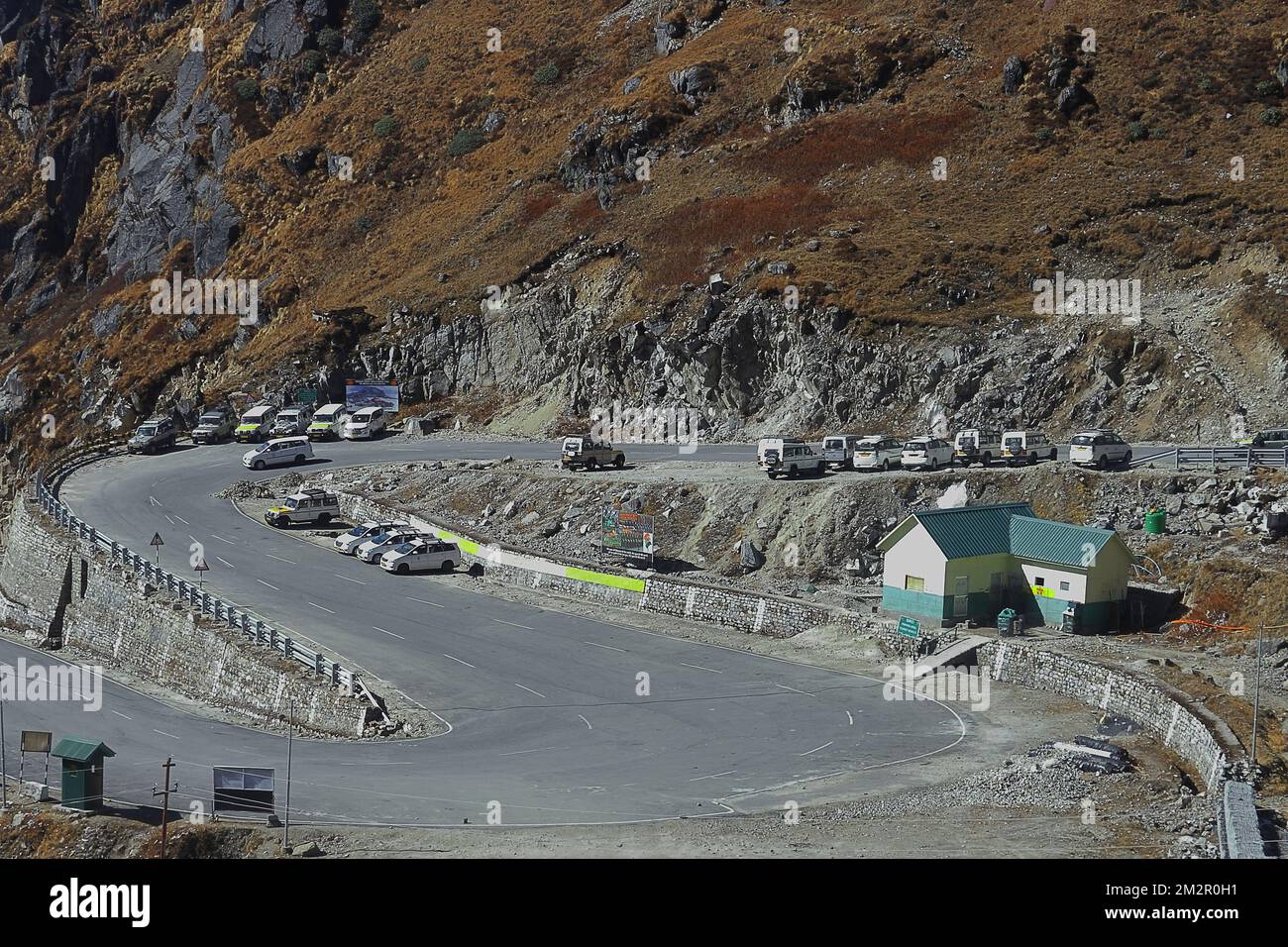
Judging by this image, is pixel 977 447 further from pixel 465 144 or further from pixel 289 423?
pixel 465 144

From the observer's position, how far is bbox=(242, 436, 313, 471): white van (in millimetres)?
65562

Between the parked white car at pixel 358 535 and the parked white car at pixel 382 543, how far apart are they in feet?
0.84

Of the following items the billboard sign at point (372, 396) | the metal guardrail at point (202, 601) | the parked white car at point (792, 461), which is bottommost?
the metal guardrail at point (202, 601)

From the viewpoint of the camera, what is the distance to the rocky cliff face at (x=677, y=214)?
65.8 metres

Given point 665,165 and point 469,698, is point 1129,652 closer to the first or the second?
point 469,698

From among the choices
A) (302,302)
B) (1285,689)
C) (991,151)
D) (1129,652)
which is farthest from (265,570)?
(991,151)

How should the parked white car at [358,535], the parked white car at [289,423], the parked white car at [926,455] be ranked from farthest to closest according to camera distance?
the parked white car at [289,423], the parked white car at [926,455], the parked white car at [358,535]

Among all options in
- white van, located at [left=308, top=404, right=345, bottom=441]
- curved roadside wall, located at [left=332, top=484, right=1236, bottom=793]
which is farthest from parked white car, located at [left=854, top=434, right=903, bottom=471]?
white van, located at [left=308, top=404, right=345, bottom=441]

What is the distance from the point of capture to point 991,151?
A: 80.9 m

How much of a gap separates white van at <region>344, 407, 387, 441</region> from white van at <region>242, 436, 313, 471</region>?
642 cm

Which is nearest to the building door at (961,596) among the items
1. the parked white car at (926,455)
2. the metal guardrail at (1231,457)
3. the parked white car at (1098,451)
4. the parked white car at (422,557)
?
the parked white car at (1098,451)

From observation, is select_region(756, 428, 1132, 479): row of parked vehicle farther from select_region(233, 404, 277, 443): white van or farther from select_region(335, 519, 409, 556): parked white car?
select_region(233, 404, 277, 443): white van

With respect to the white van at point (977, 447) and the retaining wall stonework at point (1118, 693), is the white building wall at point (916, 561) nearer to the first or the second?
the retaining wall stonework at point (1118, 693)

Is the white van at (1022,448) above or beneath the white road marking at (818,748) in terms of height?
above
